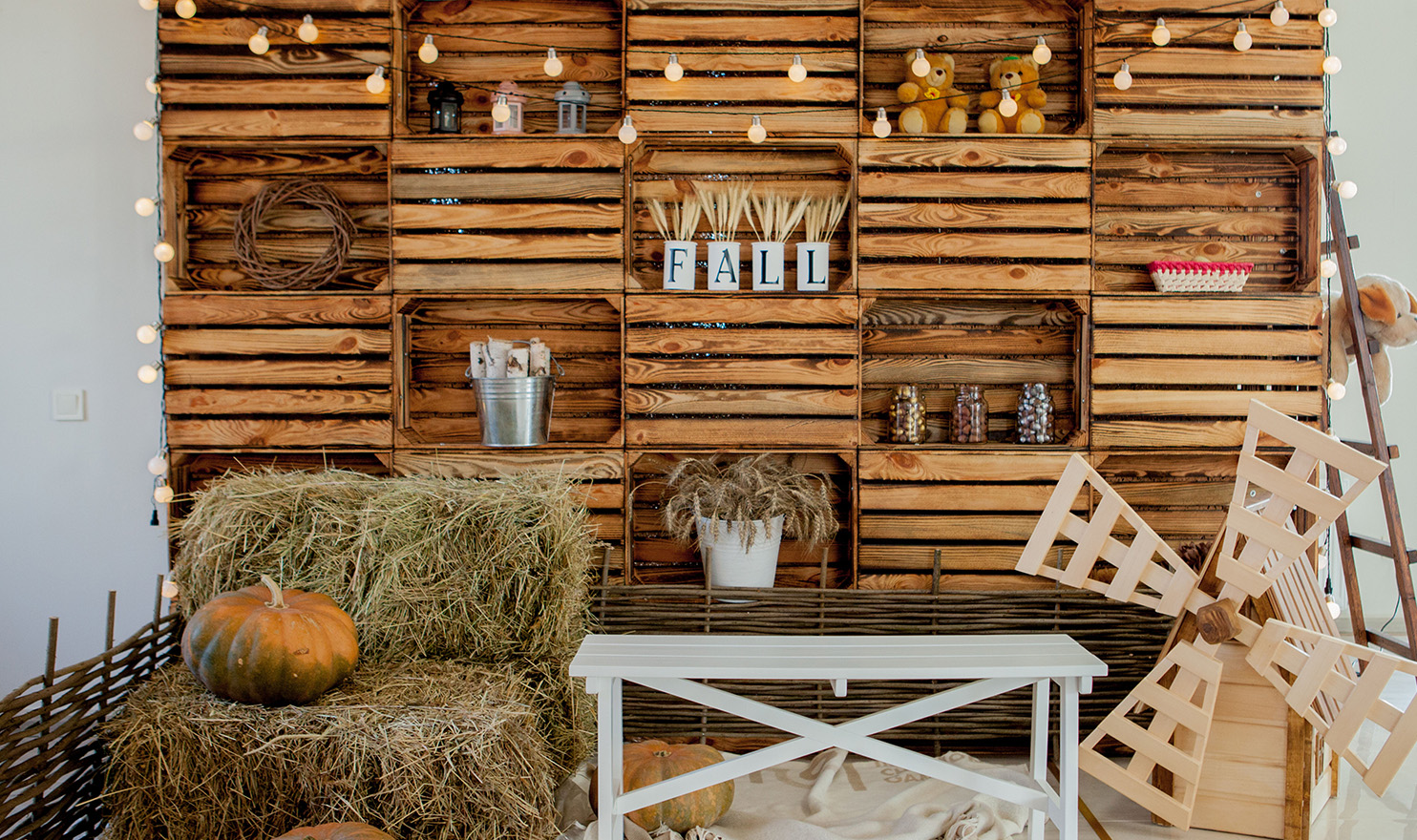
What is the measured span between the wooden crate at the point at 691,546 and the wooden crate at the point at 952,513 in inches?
8.6

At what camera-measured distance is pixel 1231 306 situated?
11.0 feet

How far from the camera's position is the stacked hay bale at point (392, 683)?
2.09 meters

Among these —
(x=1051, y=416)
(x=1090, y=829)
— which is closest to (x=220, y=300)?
(x=1051, y=416)

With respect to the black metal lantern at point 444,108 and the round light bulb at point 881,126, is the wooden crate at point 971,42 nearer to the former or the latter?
the round light bulb at point 881,126

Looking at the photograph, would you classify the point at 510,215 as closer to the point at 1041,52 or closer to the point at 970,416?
the point at 970,416

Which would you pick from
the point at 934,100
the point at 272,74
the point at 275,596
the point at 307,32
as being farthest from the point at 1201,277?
the point at 272,74

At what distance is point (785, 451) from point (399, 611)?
4.92 ft

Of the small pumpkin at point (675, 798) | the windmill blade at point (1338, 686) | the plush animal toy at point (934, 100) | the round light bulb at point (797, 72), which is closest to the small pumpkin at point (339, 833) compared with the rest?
the small pumpkin at point (675, 798)

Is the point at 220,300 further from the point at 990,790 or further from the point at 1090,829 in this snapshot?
the point at 1090,829

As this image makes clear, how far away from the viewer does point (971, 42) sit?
3.60 meters

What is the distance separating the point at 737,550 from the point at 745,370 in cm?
68

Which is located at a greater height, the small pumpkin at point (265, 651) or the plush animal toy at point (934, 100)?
the plush animal toy at point (934, 100)

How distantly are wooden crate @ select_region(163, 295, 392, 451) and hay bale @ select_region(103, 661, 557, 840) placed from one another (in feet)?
4.51

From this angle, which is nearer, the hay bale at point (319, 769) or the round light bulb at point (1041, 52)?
the hay bale at point (319, 769)
